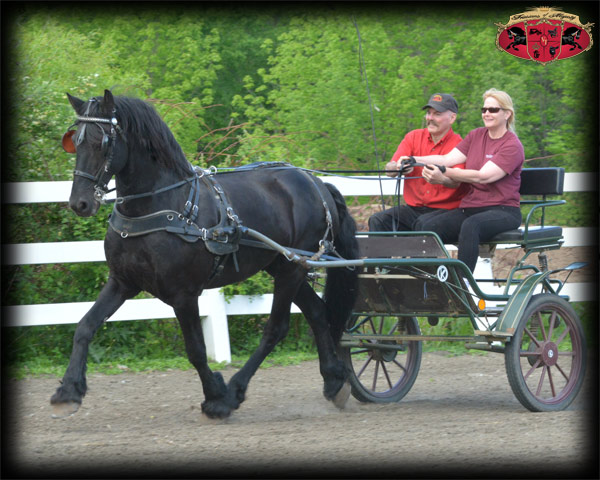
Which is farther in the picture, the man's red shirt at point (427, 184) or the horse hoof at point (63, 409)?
the man's red shirt at point (427, 184)

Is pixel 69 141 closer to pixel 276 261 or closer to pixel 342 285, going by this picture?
pixel 276 261

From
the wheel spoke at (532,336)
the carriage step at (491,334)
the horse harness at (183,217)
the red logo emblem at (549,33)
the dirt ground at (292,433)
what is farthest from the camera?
the red logo emblem at (549,33)

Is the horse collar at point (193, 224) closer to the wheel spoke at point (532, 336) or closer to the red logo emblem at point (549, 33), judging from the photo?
the wheel spoke at point (532, 336)

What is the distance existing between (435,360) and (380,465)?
3670mm

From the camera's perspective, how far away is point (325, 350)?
5.59m

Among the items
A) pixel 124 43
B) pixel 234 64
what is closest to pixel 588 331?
pixel 124 43

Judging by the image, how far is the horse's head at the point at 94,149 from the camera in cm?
433

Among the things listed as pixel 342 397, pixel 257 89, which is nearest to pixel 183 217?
pixel 342 397

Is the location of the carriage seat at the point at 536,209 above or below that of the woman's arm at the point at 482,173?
below

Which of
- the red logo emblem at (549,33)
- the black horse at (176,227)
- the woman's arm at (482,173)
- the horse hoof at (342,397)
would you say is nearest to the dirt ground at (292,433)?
the horse hoof at (342,397)

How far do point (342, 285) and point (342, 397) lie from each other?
2.45 ft

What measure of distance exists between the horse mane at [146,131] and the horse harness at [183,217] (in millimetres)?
Result: 74

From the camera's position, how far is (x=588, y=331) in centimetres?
818

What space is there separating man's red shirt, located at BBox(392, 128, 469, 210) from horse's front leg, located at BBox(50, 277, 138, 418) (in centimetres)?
209
